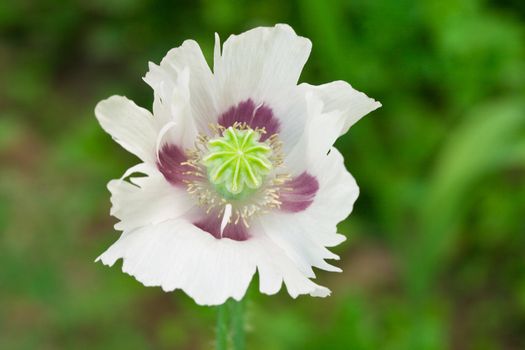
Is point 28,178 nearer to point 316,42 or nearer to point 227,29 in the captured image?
point 227,29

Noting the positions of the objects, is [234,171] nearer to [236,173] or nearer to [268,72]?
[236,173]

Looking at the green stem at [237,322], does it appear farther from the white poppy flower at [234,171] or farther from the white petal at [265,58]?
the white petal at [265,58]

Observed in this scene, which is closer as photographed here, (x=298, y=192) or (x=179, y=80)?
(x=179, y=80)

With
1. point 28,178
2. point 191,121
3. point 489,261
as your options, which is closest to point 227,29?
point 28,178

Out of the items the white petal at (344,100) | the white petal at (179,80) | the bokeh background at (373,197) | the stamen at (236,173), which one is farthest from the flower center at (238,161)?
the bokeh background at (373,197)

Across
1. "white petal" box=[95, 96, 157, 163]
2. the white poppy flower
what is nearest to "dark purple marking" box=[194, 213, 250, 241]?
the white poppy flower

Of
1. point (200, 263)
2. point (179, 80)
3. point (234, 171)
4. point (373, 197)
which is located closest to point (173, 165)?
point (234, 171)

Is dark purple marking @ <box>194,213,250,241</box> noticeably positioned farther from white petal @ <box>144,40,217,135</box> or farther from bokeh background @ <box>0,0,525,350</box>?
bokeh background @ <box>0,0,525,350</box>
